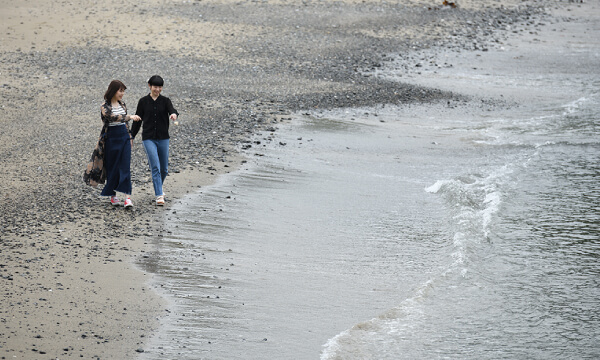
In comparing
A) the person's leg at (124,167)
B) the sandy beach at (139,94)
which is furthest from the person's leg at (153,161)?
the sandy beach at (139,94)

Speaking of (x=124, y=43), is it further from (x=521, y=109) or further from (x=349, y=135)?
(x=521, y=109)

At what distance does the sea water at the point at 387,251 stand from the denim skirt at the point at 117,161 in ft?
2.61

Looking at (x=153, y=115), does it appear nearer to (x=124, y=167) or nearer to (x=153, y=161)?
(x=153, y=161)

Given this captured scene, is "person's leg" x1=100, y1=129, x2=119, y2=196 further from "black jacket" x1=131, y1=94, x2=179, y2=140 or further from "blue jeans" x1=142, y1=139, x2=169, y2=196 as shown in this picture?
"blue jeans" x1=142, y1=139, x2=169, y2=196

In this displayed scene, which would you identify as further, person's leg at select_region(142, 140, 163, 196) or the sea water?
person's leg at select_region(142, 140, 163, 196)

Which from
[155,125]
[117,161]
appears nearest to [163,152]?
[155,125]

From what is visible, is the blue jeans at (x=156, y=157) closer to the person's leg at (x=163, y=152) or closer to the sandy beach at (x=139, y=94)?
the person's leg at (x=163, y=152)

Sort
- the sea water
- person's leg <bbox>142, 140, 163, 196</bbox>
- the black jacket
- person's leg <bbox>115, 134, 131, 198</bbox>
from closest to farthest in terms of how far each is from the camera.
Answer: the sea water, person's leg <bbox>115, 134, 131, 198</bbox>, the black jacket, person's leg <bbox>142, 140, 163, 196</bbox>

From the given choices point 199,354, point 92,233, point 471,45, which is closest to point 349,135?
point 92,233

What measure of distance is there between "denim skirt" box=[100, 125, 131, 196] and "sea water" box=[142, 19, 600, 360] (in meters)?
0.80

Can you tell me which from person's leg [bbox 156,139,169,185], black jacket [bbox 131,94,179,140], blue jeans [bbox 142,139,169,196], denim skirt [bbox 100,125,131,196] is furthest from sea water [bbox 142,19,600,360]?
black jacket [bbox 131,94,179,140]

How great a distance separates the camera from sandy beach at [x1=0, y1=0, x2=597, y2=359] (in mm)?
6730

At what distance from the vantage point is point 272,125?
1457cm

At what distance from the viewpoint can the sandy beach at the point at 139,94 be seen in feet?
22.1
